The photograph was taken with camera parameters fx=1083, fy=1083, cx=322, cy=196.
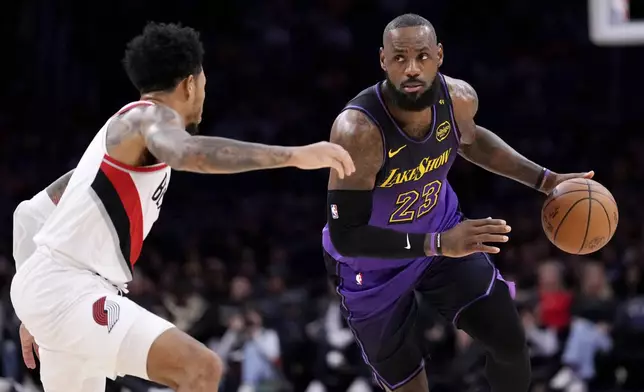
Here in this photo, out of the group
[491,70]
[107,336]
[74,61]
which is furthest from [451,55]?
[107,336]

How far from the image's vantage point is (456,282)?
5445mm

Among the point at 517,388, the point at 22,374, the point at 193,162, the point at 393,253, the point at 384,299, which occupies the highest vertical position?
the point at 193,162

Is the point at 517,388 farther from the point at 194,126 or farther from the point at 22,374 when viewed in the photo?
the point at 22,374

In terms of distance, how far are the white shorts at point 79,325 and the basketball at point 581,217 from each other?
2.13 m

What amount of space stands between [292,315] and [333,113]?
4.98 meters

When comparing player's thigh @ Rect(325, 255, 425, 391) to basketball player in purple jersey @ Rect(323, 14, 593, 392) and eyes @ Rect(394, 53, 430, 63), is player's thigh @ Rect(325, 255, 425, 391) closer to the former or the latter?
basketball player in purple jersey @ Rect(323, 14, 593, 392)

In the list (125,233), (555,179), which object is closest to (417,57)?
(555,179)

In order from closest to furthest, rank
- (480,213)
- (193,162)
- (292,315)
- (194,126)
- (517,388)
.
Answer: (193,162) → (194,126) → (517,388) → (292,315) → (480,213)

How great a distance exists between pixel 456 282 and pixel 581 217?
696 mm

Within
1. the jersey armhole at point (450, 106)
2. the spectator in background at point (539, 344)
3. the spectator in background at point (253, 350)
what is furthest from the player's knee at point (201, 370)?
the spectator in background at point (539, 344)

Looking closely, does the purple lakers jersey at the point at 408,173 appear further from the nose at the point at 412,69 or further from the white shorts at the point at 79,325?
the white shorts at the point at 79,325

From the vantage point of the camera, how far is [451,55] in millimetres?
14922

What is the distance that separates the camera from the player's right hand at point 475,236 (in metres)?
4.81

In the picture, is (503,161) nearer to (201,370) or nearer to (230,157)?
(230,157)
